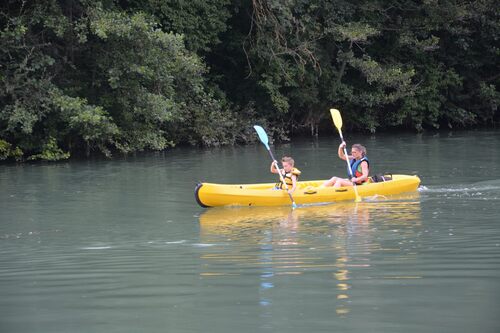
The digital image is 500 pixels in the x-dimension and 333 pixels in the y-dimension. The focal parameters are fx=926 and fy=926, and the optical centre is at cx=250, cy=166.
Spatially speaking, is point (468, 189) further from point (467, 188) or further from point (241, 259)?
point (241, 259)

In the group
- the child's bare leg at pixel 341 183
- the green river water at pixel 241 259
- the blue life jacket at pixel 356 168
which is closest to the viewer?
the green river water at pixel 241 259

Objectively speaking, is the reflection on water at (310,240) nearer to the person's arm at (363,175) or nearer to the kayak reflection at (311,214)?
the kayak reflection at (311,214)

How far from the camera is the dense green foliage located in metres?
A: 19.8

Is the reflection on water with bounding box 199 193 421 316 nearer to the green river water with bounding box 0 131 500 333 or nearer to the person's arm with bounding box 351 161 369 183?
the green river water with bounding box 0 131 500 333

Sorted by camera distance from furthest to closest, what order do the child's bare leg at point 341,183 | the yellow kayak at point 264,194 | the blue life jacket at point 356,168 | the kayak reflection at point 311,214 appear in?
the blue life jacket at point 356,168 → the child's bare leg at point 341,183 → the yellow kayak at point 264,194 → the kayak reflection at point 311,214

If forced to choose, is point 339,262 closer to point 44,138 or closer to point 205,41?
point 44,138

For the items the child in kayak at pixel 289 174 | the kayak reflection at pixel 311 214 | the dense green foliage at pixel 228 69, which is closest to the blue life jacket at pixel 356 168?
the kayak reflection at pixel 311 214

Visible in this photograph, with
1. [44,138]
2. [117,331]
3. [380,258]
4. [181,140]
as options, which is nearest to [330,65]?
[181,140]

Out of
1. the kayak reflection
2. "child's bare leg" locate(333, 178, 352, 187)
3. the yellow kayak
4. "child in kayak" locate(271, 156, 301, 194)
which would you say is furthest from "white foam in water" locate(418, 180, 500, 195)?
"child in kayak" locate(271, 156, 301, 194)

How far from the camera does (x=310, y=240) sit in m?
9.50

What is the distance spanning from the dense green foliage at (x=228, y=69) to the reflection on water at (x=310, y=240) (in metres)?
8.28

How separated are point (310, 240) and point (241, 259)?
1.44 metres

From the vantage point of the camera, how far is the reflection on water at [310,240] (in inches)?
283

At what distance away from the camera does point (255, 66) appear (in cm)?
2564
